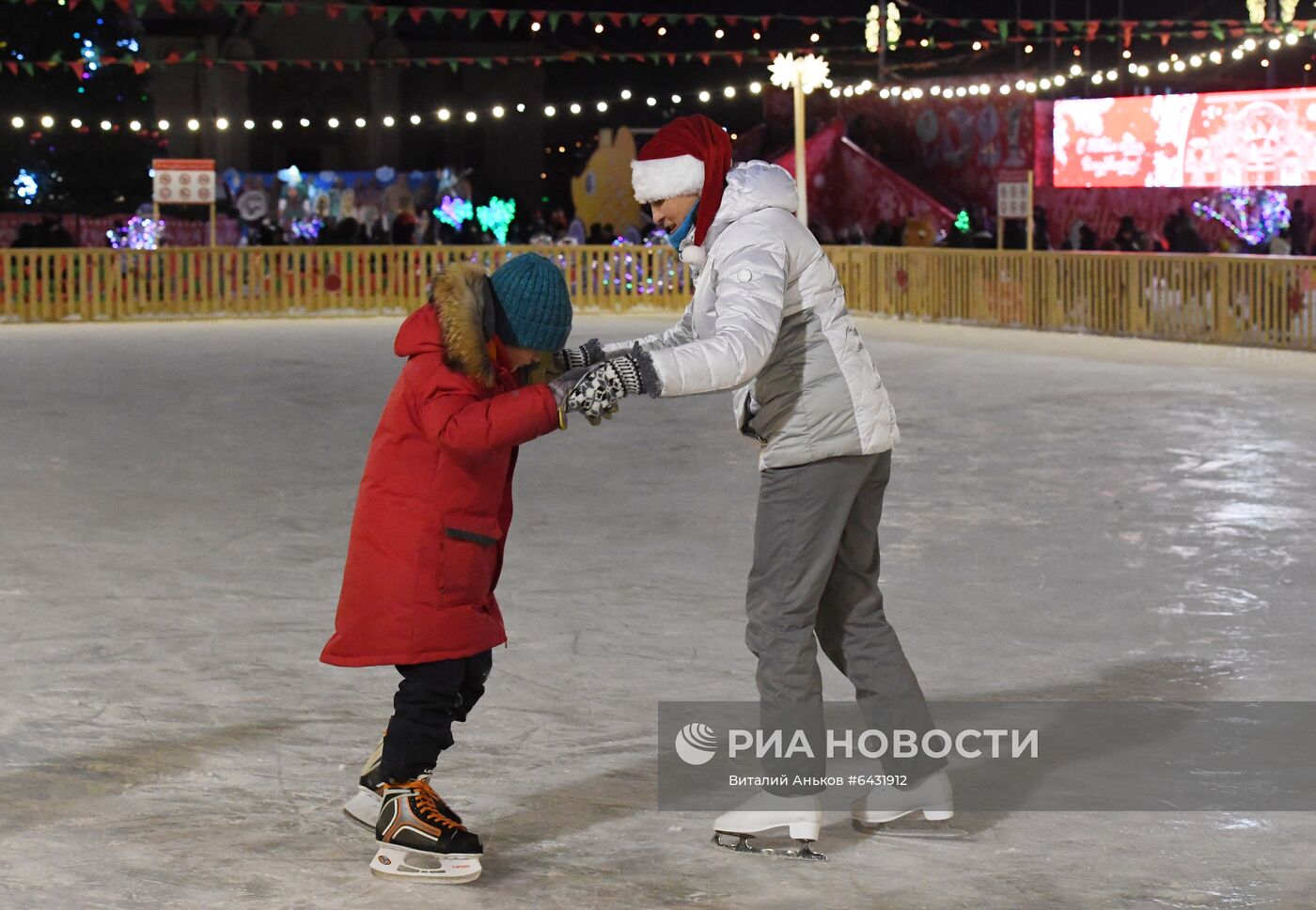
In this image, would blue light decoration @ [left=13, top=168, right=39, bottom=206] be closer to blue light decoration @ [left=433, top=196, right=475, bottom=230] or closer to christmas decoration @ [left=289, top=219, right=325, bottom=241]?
christmas decoration @ [left=289, top=219, right=325, bottom=241]

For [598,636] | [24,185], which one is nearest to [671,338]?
[598,636]

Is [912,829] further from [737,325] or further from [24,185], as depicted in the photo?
[24,185]

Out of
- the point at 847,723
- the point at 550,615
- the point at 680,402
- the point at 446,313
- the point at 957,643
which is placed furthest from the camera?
the point at 680,402

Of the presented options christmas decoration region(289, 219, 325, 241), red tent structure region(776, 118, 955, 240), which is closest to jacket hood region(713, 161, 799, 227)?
red tent structure region(776, 118, 955, 240)

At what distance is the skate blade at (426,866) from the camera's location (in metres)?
3.60

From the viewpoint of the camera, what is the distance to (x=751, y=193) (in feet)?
12.1

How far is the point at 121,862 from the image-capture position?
3.71 m

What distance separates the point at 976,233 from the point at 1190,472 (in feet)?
55.1

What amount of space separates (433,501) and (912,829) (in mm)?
1253

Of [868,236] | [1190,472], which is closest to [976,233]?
[868,236]

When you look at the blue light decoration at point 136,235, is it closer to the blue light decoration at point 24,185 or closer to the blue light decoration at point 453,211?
the blue light decoration at point 453,211

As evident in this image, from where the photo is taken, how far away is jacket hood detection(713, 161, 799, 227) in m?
3.67

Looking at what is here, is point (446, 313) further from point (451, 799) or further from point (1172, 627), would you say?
point (1172, 627)

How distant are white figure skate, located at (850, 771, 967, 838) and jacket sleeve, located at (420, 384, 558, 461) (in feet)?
3.69
